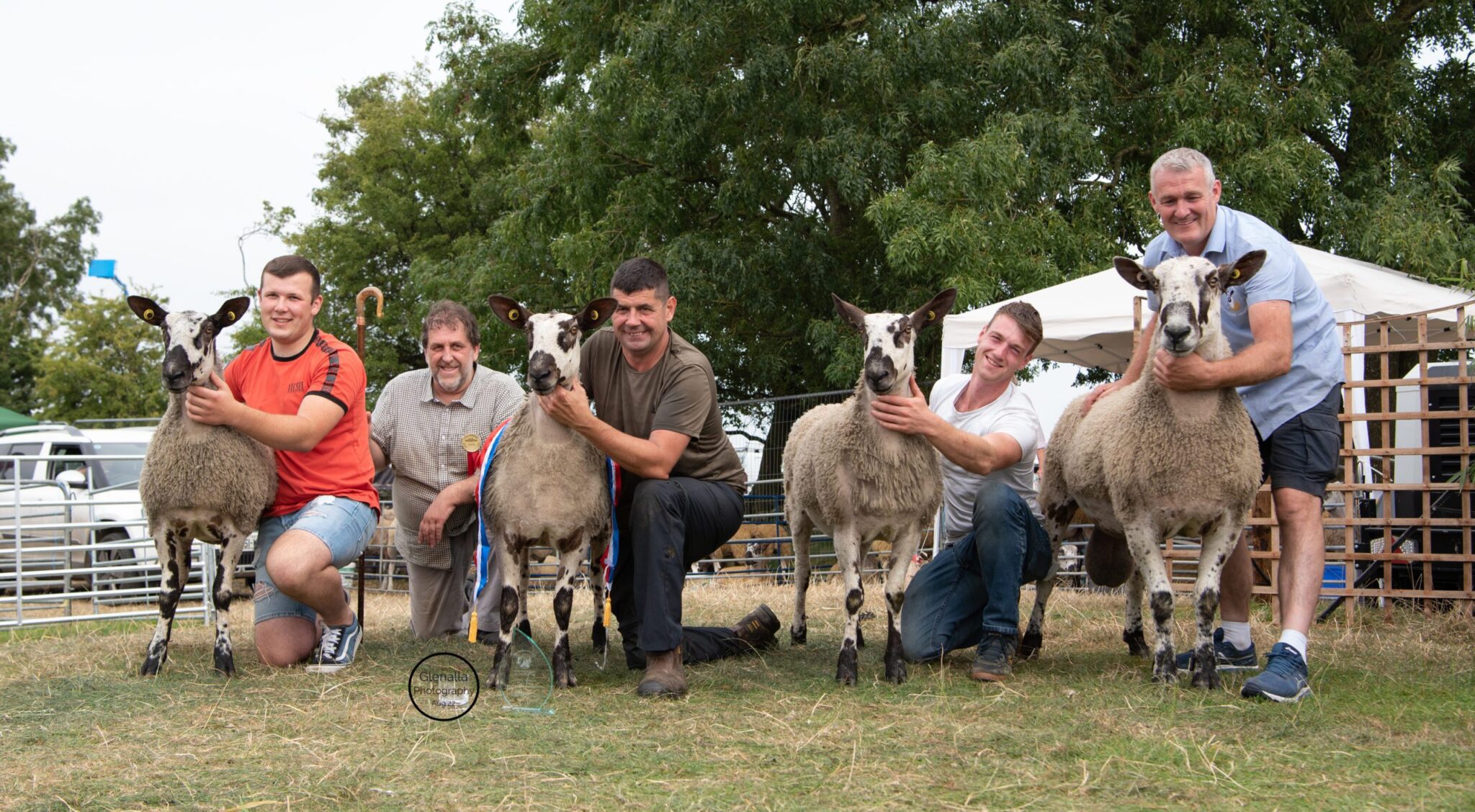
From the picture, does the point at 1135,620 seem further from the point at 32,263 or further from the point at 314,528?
the point at 32,263

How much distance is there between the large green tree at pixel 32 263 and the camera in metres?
47.2

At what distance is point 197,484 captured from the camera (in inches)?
222

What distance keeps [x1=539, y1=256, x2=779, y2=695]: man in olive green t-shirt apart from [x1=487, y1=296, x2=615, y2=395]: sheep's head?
68mm

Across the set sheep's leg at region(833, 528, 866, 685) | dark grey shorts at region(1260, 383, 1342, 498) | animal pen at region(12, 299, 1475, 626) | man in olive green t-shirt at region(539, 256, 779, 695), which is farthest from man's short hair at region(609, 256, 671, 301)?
animal pen at region(12, 299, 1475, 626)

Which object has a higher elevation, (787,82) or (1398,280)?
(787,82)

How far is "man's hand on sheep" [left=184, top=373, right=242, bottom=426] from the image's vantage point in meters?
5.46

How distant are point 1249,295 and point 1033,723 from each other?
7.03 feet

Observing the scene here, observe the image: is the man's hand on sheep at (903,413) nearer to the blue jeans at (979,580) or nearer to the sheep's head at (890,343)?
the sheep's head at (890,343)

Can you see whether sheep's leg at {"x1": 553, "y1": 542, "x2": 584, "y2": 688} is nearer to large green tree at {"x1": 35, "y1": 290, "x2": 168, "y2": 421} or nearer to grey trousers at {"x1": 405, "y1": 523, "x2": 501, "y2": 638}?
grey trousers at {"x1": 405, "y1": 523, "x2": 501, "y2": 638}

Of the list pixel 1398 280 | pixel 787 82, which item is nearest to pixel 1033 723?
pixel 1398 280

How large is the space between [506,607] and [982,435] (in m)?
2.46

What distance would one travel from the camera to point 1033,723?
427cm

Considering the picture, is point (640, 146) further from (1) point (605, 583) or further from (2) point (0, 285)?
(2) point (0, 285)

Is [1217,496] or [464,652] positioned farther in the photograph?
[464,652]
